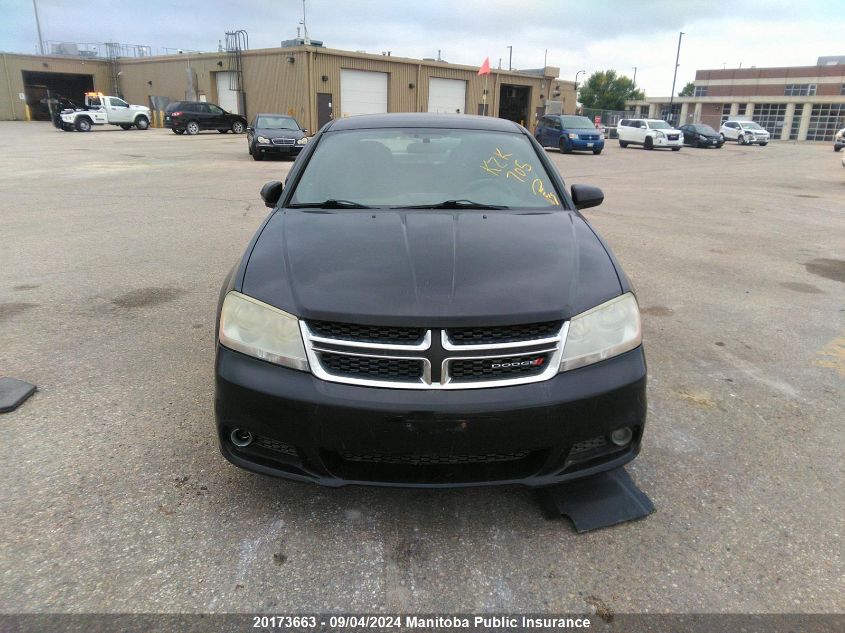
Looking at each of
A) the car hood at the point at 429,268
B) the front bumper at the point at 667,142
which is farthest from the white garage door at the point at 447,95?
the car hood at the point at 429,268

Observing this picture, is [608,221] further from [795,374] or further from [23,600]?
[23,600]

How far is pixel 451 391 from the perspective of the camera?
2.11 meters

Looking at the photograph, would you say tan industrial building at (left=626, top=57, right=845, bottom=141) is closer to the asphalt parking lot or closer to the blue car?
the blue car

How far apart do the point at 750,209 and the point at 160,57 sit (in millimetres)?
46709

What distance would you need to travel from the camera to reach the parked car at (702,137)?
35.7 meters

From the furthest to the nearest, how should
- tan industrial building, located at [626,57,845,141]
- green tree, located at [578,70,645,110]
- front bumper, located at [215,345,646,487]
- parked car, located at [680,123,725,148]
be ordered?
green tree, located at [578,70,645,110] < tan industrial building, located at [626,57,845,141] < parked car, located at [680,123,725,148] < front bumper, located at [215,345,646,487]

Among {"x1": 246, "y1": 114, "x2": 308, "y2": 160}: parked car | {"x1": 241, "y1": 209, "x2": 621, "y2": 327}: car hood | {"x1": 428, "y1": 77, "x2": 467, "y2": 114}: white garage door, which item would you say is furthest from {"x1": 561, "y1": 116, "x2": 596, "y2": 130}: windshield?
{"x1": 241, "y1": 209, "x2": 621, "y2": 327}: car hood

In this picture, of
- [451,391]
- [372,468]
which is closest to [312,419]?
[372,468]

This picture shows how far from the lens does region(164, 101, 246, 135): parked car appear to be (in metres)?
31.8

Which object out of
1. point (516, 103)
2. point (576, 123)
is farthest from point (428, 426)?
point (516, 103)

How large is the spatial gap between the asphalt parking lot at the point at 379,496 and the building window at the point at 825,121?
68073 millimetres

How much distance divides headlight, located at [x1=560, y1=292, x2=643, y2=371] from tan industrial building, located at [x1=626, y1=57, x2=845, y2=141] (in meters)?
62.6

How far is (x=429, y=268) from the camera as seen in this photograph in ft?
7.97

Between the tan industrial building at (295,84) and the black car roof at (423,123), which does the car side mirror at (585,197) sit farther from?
the tan industrial building at (295,84)
